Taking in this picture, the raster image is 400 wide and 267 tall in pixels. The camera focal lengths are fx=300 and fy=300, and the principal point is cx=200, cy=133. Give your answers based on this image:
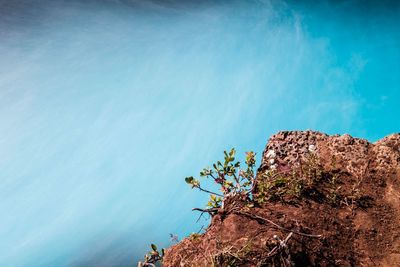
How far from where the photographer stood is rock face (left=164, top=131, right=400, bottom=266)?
17.7 feet

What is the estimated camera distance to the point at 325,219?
650cm

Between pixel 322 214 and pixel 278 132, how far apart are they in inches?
129

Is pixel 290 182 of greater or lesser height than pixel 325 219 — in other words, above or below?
above

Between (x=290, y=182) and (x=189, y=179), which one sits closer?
(x=290, y=182)

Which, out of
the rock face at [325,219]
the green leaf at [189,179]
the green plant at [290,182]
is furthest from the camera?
the green leaf at [189,179]

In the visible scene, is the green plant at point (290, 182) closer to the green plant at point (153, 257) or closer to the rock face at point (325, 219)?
the rock face at point (325, 219)

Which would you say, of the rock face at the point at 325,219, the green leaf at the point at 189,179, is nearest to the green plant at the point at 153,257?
the rock face at the point at 325,219

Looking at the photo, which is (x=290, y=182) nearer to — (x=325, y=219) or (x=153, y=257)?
(x=325, y=219)

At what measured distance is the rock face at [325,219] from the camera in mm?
5388

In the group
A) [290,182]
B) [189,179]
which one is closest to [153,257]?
[189,179]

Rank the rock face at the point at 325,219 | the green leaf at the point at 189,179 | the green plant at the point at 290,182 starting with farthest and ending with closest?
the green leaf at the point at 189,179
the green plant at the point at 290,182
the rock face at the point at 325,219

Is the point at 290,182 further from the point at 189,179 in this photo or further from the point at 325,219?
→ the point at 189,179

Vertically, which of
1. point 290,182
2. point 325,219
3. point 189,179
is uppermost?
point 189,179

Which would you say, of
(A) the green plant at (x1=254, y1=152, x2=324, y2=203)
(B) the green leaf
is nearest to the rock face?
(A) the green plant at (x1=254, y1=152, x2=324, y2=203)
